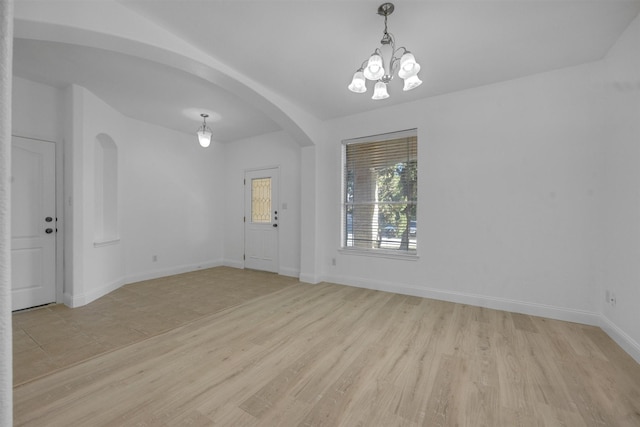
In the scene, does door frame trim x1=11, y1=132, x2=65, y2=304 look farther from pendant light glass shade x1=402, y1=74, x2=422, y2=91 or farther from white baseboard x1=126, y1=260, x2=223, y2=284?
pendant light glass shade x1=402, y1=74, x2=422, y2=91

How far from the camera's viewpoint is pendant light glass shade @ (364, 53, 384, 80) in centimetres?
229

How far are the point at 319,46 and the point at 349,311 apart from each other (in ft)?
9.51

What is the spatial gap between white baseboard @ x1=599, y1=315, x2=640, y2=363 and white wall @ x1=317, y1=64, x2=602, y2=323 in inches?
6.0

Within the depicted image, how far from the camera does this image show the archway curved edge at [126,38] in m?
2.06

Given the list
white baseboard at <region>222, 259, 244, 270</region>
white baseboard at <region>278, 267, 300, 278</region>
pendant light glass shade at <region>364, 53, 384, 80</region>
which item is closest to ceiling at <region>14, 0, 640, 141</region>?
pendant light glass shade at <region>364, 53, 384, 80</region>

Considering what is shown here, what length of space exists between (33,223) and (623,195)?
6435 mm

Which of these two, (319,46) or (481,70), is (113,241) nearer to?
(319,46)

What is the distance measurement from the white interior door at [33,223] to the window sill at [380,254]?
396 cm

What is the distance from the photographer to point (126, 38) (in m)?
2.36

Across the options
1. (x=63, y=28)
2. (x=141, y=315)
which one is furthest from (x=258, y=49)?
(x=141, y=315)

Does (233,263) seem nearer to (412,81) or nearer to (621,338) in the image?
(412,81)

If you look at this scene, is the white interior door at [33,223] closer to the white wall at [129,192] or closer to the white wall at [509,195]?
the white wall at [129,192]

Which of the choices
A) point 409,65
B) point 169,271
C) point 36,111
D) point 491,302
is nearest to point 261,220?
point 169,271

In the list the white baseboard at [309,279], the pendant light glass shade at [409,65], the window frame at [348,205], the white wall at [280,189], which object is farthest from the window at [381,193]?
the pendant light glass shade at [409,65]
